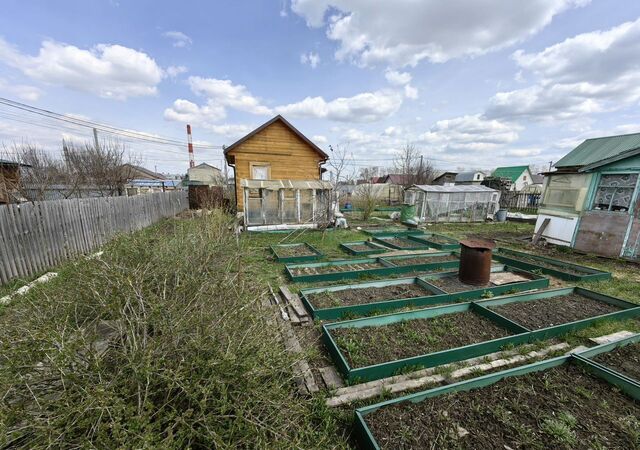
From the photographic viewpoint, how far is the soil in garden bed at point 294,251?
26.1 feet

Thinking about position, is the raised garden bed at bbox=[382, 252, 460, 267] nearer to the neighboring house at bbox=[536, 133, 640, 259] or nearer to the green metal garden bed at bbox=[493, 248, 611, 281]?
the green metal garden bed at bbox=[493, 248, 611, 281]

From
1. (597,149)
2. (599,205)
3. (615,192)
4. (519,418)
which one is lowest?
(519,418)

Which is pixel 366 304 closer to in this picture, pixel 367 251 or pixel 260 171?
pixel 367 251

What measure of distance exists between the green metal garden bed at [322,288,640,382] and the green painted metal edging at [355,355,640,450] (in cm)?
46

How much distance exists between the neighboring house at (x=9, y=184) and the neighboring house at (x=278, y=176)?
288 inches

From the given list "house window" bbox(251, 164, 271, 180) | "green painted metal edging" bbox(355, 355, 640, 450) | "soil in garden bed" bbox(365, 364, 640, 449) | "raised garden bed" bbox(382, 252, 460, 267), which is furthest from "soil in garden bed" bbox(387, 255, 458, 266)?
"house window" bbox(251, 164, 271, 180)

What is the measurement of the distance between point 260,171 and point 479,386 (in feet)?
42.9

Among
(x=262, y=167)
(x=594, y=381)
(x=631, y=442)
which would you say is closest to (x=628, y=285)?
(x=594, y=381)

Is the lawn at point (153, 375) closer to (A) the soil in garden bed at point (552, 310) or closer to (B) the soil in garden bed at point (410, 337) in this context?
(B) the soil in garden bed at point (410, 337)

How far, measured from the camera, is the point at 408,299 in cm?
466

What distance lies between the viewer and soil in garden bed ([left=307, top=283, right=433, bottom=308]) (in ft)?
15.9

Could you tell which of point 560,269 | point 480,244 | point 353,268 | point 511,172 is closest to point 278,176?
point 353,268

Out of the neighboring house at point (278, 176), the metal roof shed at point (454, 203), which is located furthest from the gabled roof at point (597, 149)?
the neighboring house at point (278, 176)

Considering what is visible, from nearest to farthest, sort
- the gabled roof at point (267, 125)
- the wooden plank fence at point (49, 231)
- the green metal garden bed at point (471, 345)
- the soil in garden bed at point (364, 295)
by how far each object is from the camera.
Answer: the green metal garden bed at point (471, 345)
the soil in garden bed at point (364, 295)
the wooden plank fence at point (49, 231)
the gabled roof at point (267, 125)
